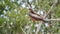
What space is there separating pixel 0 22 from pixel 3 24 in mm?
77

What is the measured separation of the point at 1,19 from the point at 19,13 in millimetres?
445

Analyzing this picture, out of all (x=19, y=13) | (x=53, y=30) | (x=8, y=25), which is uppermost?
(x=19, y=13)

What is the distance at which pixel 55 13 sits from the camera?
4.12 meters

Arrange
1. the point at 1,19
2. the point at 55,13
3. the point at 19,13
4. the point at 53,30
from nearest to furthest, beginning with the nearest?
1. the point at 19,13
2. the point at 1,19
3. the point at 55,13
4. the point at 53,30

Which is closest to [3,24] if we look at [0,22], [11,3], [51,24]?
[0,22]

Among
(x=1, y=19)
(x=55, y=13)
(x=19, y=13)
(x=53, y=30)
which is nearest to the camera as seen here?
(x=19, y=13)

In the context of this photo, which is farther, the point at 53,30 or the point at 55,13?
the point at 53,30

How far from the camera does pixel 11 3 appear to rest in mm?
3842

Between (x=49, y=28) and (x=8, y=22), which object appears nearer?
(x=8, y=22)

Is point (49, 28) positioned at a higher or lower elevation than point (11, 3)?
lower

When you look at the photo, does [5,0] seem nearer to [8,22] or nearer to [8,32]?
[8,22]

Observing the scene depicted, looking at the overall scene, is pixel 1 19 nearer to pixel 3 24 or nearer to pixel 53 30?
pixel 3 24

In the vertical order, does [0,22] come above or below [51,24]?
above

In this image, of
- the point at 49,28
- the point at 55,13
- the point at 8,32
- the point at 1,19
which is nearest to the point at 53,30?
the point at 49,28
